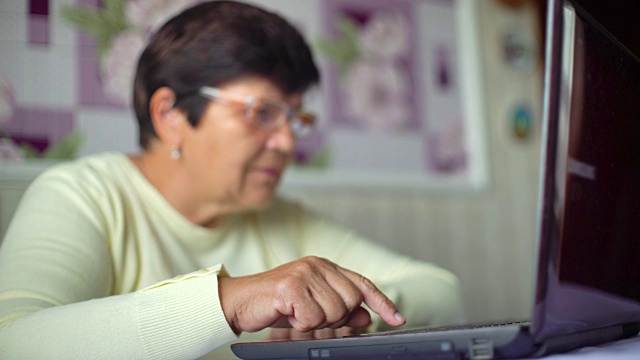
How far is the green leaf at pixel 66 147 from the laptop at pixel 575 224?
41.9 inches

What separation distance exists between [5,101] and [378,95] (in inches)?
47.7

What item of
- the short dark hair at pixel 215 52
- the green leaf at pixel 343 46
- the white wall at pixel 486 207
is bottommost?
the white wall at pixel 486 207

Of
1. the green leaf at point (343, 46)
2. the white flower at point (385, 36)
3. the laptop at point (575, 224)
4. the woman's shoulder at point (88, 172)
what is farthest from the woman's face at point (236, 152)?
the white flower at point (385, 36)

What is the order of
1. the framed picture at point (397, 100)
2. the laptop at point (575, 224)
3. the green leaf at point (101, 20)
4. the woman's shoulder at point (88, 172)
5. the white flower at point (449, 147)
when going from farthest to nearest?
the white flower at point (449, 147)
the framed picture at point (397, 100)
the green leaf at point (101, 20)
the woman's shoulder at point (88, 172)
the laptop at point (575, 224)

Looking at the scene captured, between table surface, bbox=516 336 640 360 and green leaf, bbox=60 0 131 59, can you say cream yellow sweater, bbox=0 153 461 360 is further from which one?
green leaf, bbox=60 0 131 59

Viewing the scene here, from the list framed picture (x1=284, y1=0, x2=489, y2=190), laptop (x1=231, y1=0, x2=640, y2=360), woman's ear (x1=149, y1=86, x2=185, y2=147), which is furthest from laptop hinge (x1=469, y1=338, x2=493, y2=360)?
framed picture (x1=284, y1=0, x2=489, y2=190)

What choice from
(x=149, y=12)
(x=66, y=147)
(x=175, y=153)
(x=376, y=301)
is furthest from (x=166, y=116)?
(x=376, y=301)

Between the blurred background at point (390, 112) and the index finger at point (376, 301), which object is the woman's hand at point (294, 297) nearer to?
the index finger at point (376, 301)

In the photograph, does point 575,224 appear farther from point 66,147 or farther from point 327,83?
point 327,83

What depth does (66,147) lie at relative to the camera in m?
1.61

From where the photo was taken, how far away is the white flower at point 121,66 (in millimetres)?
1679

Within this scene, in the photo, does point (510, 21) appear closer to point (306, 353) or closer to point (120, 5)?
point (120, 5)

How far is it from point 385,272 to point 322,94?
33.2 inches

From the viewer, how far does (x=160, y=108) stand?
4.19 feet
